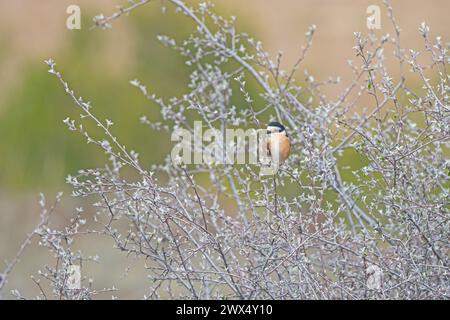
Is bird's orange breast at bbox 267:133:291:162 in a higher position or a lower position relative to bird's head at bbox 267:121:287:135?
lower

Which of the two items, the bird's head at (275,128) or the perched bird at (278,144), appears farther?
the bird's head at (275,128)

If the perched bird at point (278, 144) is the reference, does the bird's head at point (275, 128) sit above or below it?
above

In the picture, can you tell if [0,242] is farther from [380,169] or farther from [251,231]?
[380,169]

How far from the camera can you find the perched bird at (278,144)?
352 centimetres

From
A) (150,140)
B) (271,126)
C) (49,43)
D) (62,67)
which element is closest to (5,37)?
(49,43)

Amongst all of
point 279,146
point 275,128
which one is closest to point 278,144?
point 279,146

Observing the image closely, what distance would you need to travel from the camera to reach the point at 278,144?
356cm

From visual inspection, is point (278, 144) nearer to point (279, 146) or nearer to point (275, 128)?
point (279, 146)

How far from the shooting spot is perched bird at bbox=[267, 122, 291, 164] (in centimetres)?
352

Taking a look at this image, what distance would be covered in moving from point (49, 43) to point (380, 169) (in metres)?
8.99

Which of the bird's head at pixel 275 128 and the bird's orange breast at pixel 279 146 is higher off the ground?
the bird's head at pixel 275 128

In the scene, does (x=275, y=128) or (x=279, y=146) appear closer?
(x=279, y=146)
